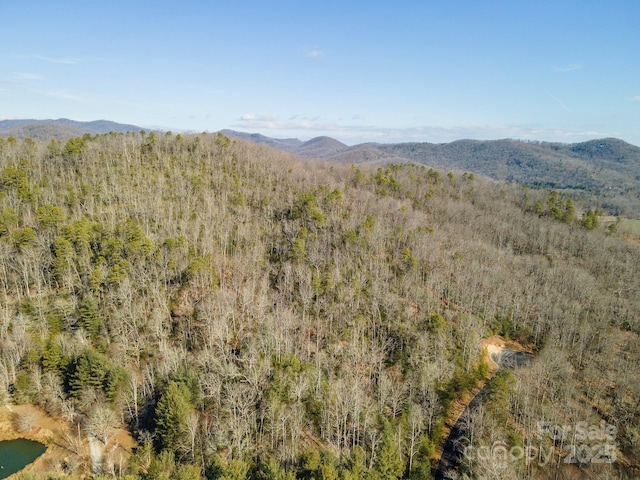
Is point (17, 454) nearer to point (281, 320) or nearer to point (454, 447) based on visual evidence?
point (281, 320)

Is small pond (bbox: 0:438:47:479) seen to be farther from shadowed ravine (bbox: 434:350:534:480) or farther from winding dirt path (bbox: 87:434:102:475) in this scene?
shadowed ravine (bbox: 434:350:534:480)

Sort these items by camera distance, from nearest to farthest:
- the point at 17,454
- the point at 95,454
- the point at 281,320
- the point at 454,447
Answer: the point at 95,454, the point at 17,454, the point at 454,447, the point at 281,320

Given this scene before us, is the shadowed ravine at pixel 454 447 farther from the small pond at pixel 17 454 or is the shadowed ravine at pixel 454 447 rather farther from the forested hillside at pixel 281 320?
the small pond at pixel 17 454

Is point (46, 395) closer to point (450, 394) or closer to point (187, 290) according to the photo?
point (187, 290)

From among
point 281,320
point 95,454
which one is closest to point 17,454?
point 95,454

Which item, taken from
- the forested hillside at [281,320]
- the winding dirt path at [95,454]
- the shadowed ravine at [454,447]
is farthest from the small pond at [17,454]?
the shadowed ravine at [454,447]

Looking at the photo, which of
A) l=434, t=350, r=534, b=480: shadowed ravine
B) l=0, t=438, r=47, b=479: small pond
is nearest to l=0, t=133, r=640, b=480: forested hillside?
l=434, t=350, r=534, b=480: shadowed ravine
